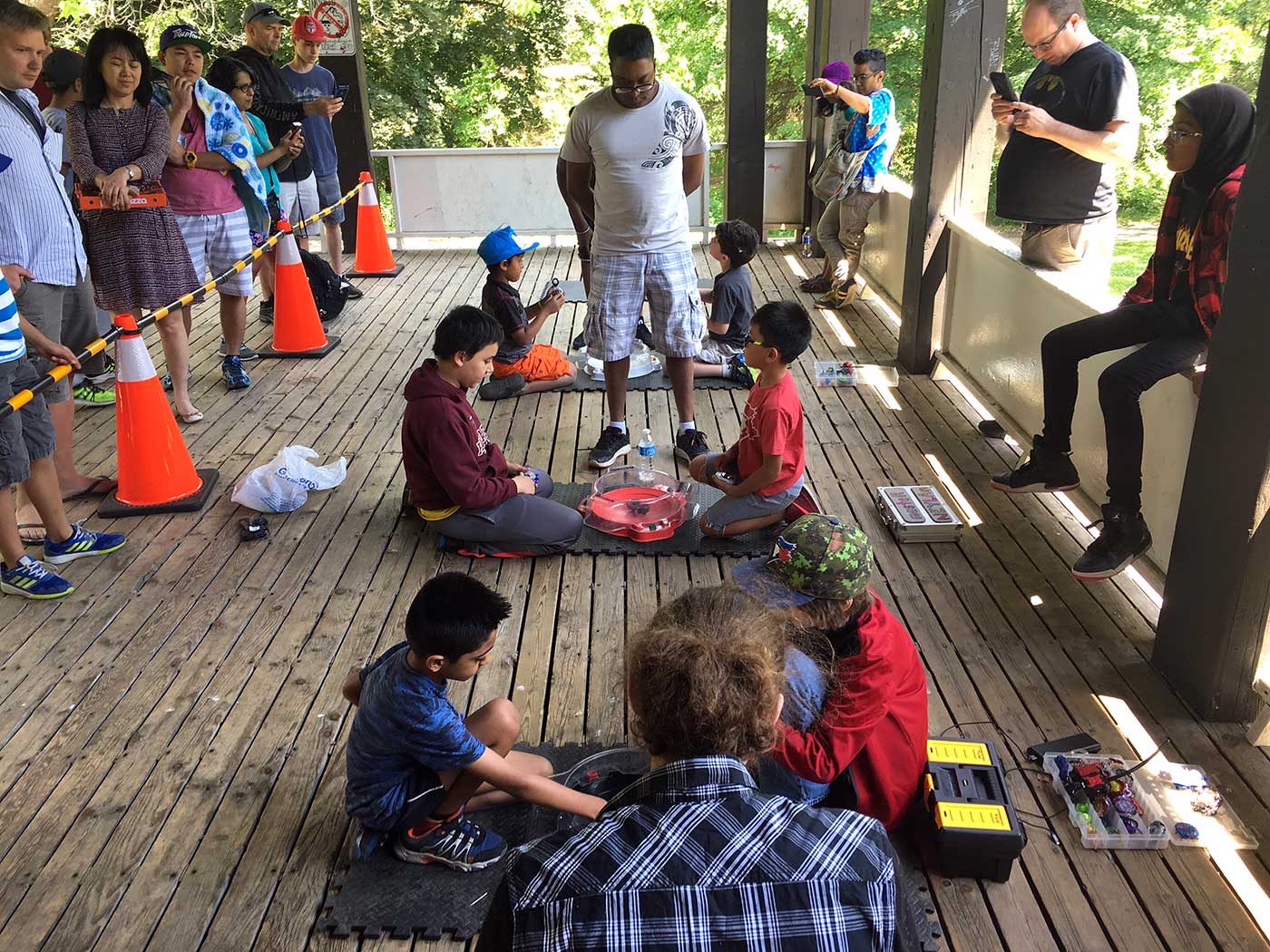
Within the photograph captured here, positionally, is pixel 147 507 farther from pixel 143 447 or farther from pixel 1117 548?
pixel 1117 548

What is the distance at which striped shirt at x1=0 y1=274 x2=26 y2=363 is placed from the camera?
3.09m

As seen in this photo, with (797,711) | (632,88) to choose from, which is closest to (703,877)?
(797,711)

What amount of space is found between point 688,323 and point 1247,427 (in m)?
2.28

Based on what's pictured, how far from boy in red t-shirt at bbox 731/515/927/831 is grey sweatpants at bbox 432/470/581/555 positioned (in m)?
1.51

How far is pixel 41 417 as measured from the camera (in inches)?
132

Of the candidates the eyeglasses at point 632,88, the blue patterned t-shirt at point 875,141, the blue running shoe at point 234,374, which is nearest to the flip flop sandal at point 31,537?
the blue running shoe at point 234,374

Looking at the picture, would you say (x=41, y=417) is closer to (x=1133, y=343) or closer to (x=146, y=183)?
(x=146, y=183)

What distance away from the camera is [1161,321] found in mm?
3133

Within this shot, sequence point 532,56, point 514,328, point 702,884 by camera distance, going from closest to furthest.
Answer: point 702,884
point 514,328
point 532,56

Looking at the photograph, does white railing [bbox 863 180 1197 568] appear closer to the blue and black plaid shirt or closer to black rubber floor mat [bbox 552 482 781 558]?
black rubber floor mat [bbox 552 482 781 558]

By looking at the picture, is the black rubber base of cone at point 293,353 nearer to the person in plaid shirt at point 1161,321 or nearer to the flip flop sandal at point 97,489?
the flip flop sandal at point 97,489

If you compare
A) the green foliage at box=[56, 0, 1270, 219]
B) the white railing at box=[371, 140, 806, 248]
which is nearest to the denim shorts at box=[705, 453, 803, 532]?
the white railing at box=[371, 140, 806, 248]

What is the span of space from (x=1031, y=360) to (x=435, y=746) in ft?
10.6

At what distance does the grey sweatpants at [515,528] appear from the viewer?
3551 mm
